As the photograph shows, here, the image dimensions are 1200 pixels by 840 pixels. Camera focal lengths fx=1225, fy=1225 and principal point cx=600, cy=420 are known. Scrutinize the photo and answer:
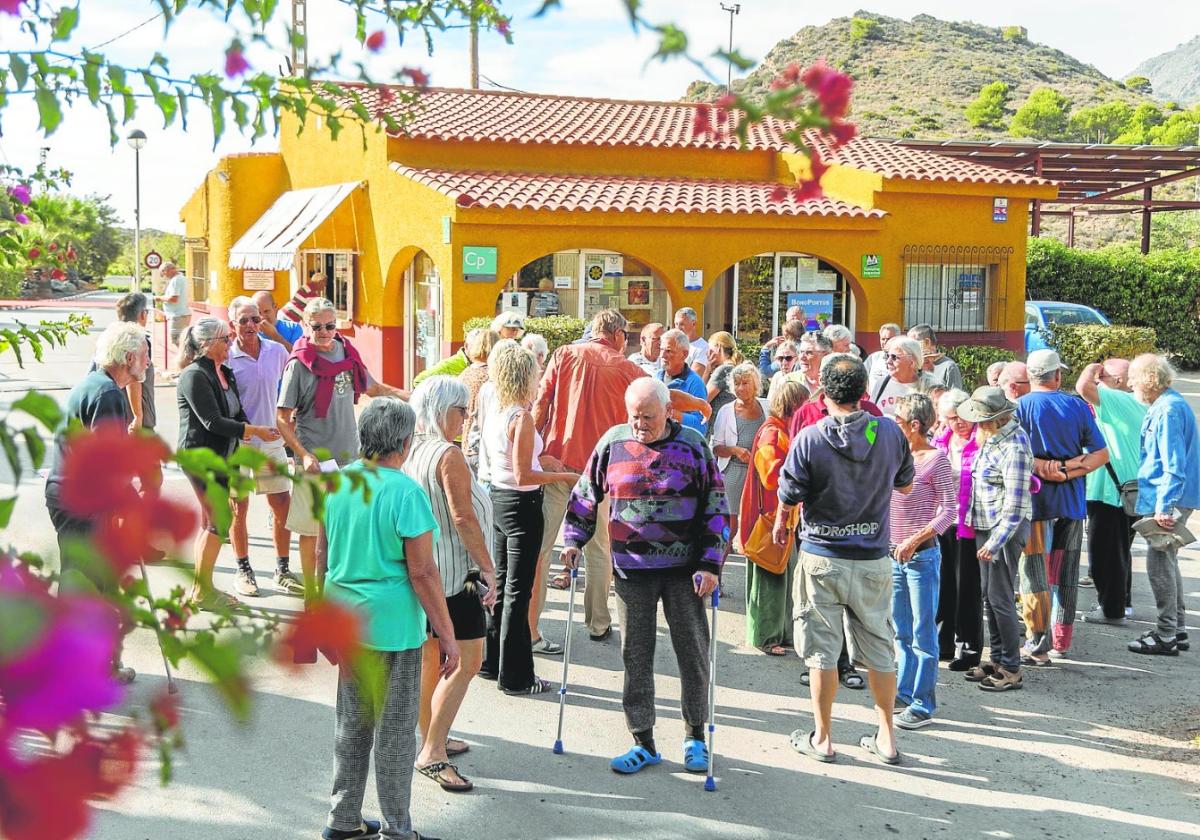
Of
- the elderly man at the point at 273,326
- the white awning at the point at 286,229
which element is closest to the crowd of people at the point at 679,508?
the elderly man at the point at 273,326

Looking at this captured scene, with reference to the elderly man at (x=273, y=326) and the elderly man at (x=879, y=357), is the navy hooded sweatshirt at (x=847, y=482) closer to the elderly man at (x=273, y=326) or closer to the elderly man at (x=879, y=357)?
the elderly man at (x=879, y=357)

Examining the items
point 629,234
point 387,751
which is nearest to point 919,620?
point 387,751

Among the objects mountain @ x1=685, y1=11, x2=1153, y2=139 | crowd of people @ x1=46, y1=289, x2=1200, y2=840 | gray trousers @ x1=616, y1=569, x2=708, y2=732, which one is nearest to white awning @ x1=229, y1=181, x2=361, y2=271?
crowd of people @ x1=46, y1=289, x2=1200, y2=840

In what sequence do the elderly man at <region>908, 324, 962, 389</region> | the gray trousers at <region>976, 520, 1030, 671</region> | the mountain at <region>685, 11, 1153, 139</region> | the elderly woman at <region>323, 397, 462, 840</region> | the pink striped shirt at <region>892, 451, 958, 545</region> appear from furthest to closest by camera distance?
the mountain at <region>685, 11, 1153, 139</region> → the elderly man at <region>908, 324, 962, 389</region> → the gray trousers at <region>976, 520, 1030, 671</region> → the pink striped shirt at <region>892, 451, 958, 545</region> → the elderly woman at <region>323, 397, 462, 840</region>

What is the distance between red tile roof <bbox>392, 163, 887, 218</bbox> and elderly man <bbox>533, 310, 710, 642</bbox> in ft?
35.2

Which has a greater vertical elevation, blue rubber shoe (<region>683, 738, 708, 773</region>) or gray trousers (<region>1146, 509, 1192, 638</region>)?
gray trousers (<region>1146, 509, 1192, 638</region>)

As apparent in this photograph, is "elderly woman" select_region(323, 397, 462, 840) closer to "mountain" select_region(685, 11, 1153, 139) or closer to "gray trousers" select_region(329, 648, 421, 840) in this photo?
"gray trousers" select_region(329, 648, 421, 840)

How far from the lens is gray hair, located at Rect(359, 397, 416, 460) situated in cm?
454

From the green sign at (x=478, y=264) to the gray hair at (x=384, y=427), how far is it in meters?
13.5

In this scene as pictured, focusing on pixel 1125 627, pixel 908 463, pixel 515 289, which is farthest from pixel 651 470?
pixel 515 289

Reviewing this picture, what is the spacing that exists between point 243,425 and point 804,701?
12.1ft

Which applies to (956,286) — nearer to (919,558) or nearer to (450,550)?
(919,558)

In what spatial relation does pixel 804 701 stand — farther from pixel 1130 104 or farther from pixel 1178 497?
pixel 1130 104

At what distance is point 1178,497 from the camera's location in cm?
732
